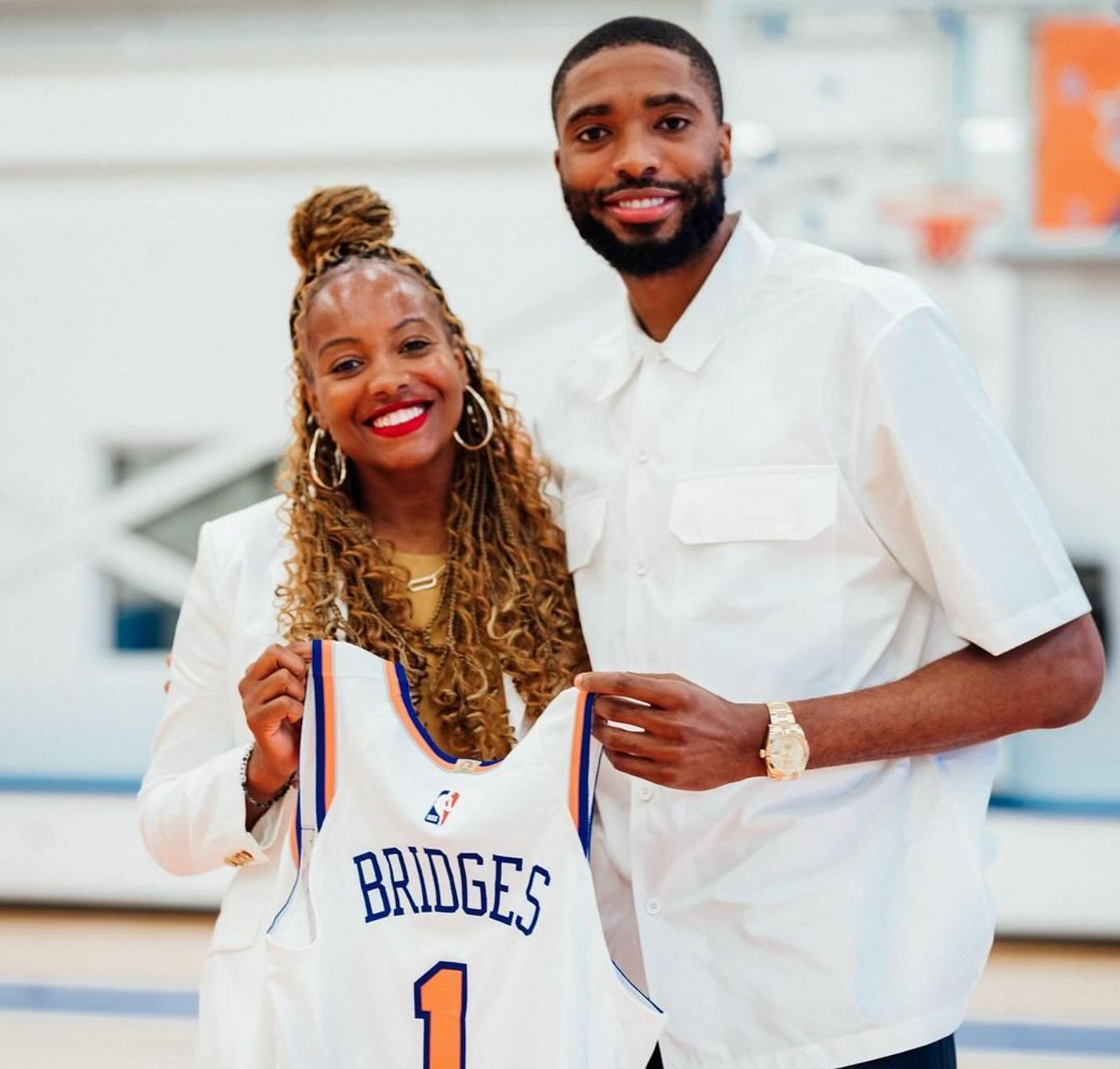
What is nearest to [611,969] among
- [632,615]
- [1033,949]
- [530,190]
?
[632,615]

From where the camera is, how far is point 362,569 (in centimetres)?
194

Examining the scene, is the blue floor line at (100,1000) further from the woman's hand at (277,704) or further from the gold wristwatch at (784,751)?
the gold wristwatch at (784,751)

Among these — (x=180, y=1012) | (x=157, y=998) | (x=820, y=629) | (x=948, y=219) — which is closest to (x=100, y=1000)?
(x=157, y=998)

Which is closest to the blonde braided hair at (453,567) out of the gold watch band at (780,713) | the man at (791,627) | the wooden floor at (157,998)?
the man at (791,627)

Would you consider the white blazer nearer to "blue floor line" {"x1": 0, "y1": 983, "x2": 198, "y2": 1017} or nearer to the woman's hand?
the woman's hand

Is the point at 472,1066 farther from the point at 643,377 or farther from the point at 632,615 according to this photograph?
the point at 643,377

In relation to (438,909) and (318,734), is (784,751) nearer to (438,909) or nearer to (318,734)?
(438,909)

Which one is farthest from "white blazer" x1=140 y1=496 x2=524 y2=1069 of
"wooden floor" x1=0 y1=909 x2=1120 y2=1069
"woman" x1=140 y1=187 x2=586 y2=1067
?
"wooden floor" x1=0 y1=909 x2=1120 y2=1069

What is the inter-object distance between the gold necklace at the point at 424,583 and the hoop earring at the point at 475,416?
18 centimetres

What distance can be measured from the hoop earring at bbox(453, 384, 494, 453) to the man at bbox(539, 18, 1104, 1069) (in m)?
0.24

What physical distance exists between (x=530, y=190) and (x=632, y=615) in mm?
3888

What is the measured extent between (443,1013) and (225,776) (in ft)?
1.34

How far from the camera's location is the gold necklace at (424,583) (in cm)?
197

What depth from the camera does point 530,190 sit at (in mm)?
5438
